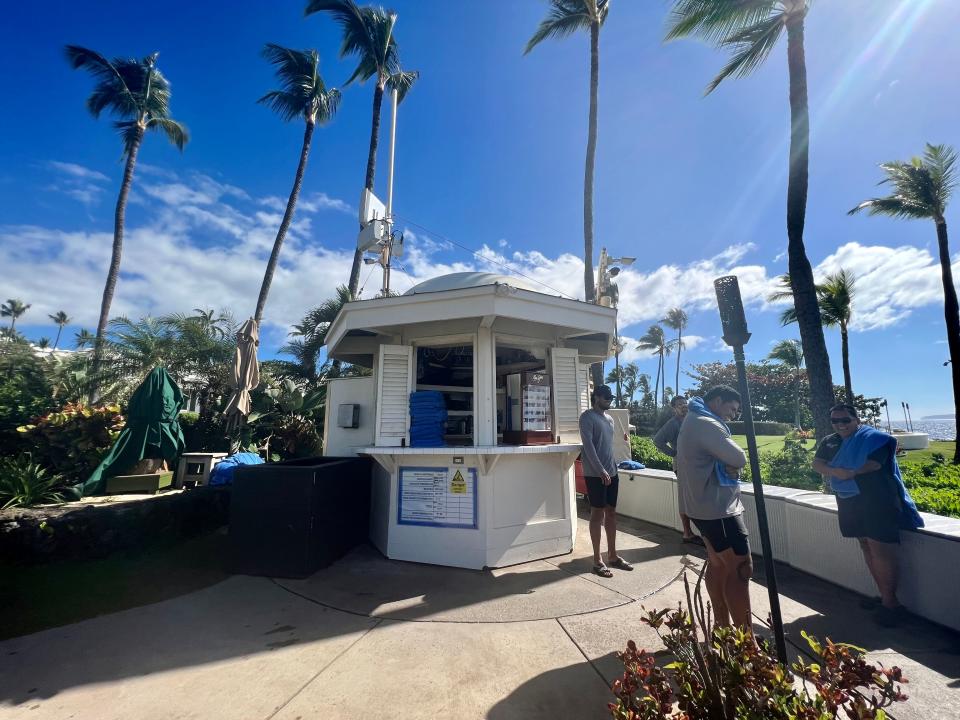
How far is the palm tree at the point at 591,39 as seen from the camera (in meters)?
11.9

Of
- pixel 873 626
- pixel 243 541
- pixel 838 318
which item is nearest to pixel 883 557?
pixel 873 626

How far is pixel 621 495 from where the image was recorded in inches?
282

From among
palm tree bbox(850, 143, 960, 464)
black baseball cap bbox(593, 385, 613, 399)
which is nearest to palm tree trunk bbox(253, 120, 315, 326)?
black baseball cap bbox(593, 385, 613, 399)

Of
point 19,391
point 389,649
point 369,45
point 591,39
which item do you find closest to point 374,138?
point 369,45

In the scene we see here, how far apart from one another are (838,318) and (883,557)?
20.7 m

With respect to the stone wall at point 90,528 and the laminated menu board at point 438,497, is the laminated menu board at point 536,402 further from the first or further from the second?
the stone wall at point 90,528

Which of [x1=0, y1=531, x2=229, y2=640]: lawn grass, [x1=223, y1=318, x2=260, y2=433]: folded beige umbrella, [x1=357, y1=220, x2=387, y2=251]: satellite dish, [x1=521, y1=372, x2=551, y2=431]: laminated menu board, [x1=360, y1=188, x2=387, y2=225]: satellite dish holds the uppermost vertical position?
[x1=360, y1=188, x2=387, y2=225]: satellite dish

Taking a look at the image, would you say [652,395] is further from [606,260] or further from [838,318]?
[606,260]

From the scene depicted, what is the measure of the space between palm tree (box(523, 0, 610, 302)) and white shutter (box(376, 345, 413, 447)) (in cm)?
814

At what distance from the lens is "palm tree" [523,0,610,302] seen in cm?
1192

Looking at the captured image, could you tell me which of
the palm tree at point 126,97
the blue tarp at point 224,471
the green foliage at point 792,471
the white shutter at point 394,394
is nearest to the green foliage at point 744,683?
the white shutter at point 394,394

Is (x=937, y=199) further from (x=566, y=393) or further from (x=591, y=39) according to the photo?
(x=566, y=393)

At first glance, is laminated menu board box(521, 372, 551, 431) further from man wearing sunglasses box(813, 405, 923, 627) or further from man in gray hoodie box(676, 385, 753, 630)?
man wearing sunglasses box(813, 405, 923, 627)

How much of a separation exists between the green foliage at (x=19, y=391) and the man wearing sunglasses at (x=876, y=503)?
38.1ft
